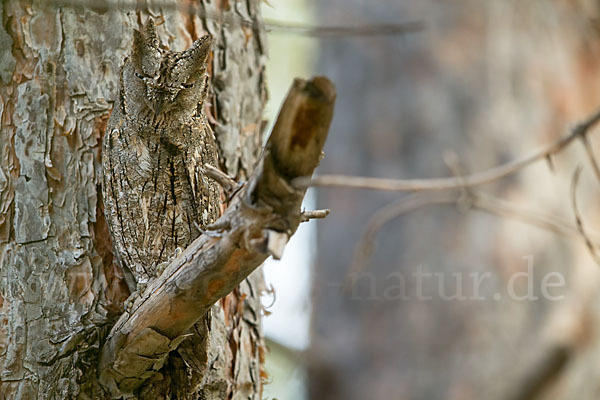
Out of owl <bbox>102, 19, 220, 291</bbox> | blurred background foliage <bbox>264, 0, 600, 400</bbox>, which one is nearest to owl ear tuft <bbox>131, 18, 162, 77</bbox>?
owl <bbox>102, 19, 220, 291</bbox>

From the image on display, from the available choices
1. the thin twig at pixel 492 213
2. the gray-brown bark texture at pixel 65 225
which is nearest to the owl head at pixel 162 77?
the gray-brown bark texture at pixel 65 225

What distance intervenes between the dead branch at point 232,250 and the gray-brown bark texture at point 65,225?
108 mm

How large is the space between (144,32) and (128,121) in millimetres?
242

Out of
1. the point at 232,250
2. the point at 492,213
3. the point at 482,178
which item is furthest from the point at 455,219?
the point at 232,250

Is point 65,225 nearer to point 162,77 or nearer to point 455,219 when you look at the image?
point 162,77

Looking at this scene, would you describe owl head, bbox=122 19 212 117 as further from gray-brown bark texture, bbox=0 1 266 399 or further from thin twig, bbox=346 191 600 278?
thin twig, bbox=346 191 600 278

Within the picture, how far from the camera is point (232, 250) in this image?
4.21 ft

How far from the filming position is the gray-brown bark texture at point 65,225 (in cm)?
165

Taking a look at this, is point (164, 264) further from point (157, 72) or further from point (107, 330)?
point (157, 72)

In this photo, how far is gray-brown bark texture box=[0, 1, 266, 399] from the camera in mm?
1646

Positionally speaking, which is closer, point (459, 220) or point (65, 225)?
point (65, 225)

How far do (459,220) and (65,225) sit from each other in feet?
9.92

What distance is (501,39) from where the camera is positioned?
14.7 feet

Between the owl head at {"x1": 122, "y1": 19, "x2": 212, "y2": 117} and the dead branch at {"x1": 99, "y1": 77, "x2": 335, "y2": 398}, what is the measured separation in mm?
482
